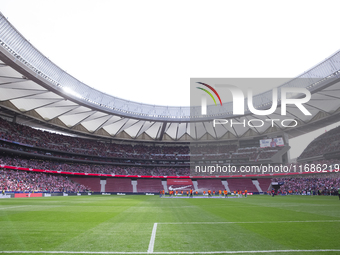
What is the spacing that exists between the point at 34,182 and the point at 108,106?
19.5 m

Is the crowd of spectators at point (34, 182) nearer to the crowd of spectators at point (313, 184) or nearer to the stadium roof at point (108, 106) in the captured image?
the stadium roof at point (108, 106)

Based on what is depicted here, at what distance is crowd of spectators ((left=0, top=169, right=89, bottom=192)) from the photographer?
3656cm

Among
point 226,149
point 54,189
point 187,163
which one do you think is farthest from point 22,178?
point 226,149

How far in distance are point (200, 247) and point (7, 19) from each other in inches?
1305

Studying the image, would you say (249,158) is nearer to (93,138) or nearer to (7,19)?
(93,138)

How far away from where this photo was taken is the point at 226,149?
69.8 metres

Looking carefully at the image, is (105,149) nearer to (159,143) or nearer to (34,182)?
(159,143)

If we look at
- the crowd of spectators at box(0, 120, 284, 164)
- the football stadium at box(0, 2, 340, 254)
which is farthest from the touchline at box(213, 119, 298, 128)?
the crowd of spectators at box(0, 120, 284, 164)

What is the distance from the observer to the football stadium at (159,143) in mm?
31656

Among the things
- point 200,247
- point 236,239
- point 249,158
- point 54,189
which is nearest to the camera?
point 200,247

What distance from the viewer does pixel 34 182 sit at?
4209 centimetres

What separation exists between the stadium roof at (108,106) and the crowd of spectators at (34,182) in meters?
11.6

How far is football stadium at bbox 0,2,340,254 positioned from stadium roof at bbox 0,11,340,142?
181 millimetres

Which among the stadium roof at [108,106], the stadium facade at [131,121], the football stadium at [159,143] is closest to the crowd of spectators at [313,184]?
the football stadium at [159,143]
